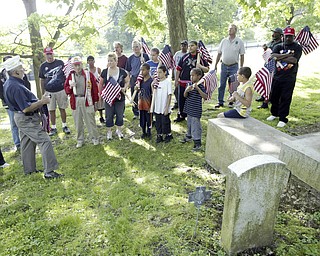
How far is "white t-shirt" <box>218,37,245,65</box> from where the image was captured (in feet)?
26.1

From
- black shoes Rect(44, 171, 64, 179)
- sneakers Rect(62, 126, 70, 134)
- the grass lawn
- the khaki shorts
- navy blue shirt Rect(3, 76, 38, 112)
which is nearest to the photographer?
the grass lawn

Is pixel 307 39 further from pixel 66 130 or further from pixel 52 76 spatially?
pixel 66 130

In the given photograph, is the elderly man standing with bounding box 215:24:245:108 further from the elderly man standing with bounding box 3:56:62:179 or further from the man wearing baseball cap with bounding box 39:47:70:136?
the elderly man standing with bounding box 3:56:62:179

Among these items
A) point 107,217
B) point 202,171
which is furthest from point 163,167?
point 107,217

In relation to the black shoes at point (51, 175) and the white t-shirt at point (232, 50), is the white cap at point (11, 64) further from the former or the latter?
the white t-shirt at point (232, 50)

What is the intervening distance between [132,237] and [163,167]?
200cm

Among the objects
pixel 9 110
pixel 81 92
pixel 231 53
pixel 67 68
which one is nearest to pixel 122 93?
pixel 81 92

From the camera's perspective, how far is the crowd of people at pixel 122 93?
5.07 metres

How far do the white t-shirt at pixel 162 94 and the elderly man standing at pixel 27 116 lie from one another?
7.33 feet

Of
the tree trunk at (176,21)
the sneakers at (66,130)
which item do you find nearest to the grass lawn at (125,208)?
the sneakers at (66,130)

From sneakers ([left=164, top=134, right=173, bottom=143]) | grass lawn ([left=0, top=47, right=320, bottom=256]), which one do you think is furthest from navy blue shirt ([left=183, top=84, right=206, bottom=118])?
sneakers ([left=164, top=134, right=173, bottom=143])

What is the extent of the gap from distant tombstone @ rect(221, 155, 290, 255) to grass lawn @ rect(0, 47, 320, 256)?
0.20 metres

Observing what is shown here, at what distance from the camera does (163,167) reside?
5414 mm

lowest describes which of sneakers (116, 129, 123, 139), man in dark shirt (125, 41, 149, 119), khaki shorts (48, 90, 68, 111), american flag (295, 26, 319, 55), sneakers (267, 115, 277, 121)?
sneakers (116, 129, 123, 139)
